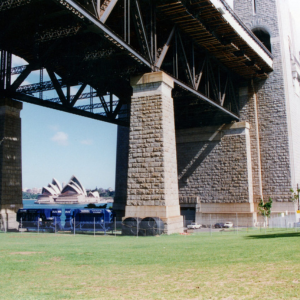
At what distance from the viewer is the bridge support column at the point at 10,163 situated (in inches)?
1249

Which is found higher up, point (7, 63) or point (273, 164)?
point (7, 63)

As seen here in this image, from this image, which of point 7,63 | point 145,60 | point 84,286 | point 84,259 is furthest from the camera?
point 7,63

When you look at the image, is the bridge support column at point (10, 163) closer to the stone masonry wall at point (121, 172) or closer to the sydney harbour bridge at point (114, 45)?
the sydney harbour bridge at point (114, 45)

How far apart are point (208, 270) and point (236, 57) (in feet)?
98.1

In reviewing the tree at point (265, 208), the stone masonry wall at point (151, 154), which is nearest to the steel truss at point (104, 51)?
the stone masonry wall at point (151, 154)

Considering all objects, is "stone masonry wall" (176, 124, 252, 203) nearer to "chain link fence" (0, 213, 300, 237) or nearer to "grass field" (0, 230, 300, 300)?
"chain link fence" (0, 213, 300, 237)

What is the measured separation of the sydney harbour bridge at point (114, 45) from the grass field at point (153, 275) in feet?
37.4

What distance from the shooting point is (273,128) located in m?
43.3

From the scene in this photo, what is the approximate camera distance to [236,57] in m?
36.8

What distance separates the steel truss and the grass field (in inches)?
472

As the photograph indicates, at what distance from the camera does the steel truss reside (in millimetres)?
22234

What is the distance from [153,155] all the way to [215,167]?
2050 centimetres

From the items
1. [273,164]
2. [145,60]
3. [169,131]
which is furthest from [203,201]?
[145,60]

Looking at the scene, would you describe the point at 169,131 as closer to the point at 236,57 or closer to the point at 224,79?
the point at 236,57
